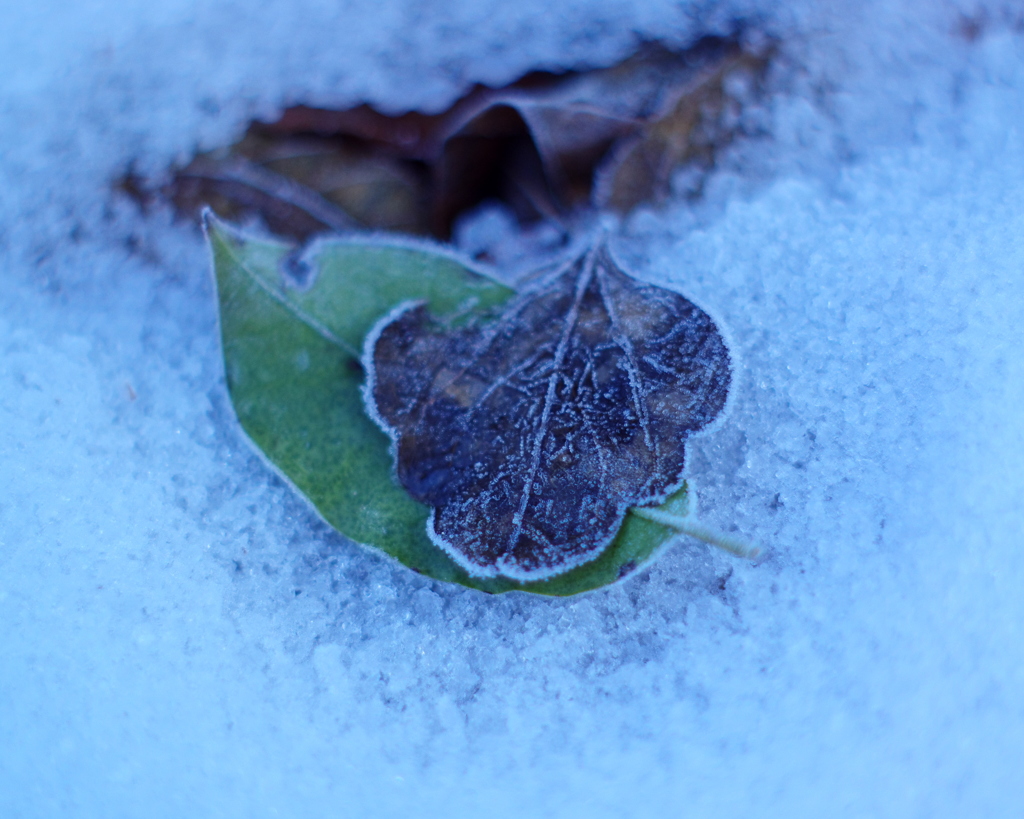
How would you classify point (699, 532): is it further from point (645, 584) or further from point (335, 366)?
point (335, 366)

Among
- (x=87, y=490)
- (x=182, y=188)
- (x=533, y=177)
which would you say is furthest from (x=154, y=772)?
(x=533, y=177)

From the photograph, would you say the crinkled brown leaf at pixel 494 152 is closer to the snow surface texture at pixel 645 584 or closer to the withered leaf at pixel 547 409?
the snow surface texture at pixel 645 584

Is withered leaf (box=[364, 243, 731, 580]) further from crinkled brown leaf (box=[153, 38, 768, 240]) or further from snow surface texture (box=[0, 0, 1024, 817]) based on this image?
crinkled brown leaf (box=[153, 38, 768, 240])

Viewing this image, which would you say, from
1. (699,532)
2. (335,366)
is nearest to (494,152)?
(335,366)

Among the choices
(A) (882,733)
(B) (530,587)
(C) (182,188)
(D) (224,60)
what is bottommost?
(A) (882,733)

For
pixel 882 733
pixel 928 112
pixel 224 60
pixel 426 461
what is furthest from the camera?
pixel 224 60

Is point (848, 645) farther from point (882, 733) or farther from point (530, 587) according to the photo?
point (530, 587)
